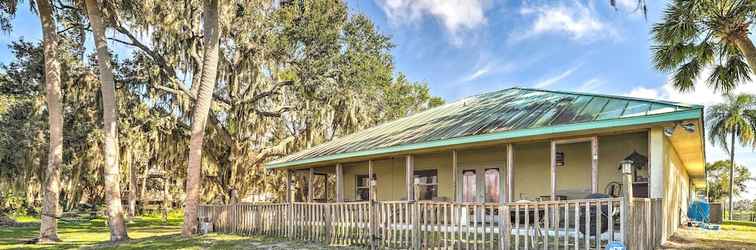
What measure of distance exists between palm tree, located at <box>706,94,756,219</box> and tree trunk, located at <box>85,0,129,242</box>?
30.0 metres

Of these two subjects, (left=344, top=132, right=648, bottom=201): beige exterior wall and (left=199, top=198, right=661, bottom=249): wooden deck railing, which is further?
(left=344, top=132, right=648, bottom=201): beige exterior wall

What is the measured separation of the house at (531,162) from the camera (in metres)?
7.21

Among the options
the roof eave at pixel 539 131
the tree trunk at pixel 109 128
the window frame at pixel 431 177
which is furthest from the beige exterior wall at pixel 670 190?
the tree trunk at pixel 109 128

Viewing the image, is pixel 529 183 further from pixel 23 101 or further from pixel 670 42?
pixel 23 101

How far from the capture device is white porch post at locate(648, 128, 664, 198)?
802 centimetres

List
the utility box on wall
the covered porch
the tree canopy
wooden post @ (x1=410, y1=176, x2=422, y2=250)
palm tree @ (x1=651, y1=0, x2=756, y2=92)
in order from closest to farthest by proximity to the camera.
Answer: wooden post @ (x1=410, y1=176, x2=422, y2=250), the covered porch, palm tree @ (x1=651, y1=0, x2=756, y2=92), the tree canopy, the utility box on wall

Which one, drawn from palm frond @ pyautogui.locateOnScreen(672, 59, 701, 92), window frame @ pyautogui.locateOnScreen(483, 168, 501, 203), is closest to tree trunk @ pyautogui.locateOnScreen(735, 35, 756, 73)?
palm frond @ pyautogui.locateOnScreen(672, 59, 701, 92)

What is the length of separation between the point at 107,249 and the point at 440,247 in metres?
7.36

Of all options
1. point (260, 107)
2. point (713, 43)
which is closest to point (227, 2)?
point (260, 107)

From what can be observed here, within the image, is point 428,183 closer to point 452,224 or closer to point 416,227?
point 416,227

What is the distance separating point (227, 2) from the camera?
14.4 m

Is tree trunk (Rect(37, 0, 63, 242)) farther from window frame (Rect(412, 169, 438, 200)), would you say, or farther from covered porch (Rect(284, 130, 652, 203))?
window frame (Rect(412, 169, 438, 200))

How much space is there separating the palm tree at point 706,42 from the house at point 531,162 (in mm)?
1850

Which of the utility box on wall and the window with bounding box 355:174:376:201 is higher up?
the window with bounding box 355:174:376:201
